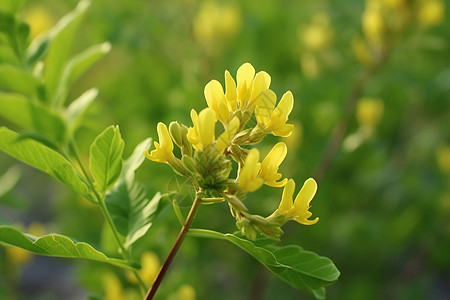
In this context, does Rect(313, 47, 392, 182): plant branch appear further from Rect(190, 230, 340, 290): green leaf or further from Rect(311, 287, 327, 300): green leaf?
Rect(190, 230, 340, 290): green leaf

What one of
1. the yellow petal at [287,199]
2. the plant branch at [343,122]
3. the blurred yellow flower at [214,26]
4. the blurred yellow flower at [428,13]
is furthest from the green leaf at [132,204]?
the blurred yellow flower at [214,26]

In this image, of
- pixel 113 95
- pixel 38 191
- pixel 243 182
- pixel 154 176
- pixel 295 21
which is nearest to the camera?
pixel 243 182

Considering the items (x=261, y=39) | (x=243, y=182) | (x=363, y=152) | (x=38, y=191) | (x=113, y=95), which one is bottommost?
(x=38, y=191)

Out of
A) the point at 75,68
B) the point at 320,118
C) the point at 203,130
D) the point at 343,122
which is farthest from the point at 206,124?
the point at 320,118

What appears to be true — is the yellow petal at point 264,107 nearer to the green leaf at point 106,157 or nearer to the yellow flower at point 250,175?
the yellow flower at point 250,175

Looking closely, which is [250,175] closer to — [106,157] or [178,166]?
[178,166]

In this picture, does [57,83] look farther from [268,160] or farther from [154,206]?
[268,160]

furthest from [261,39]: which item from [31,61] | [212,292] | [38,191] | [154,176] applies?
[38,191]
